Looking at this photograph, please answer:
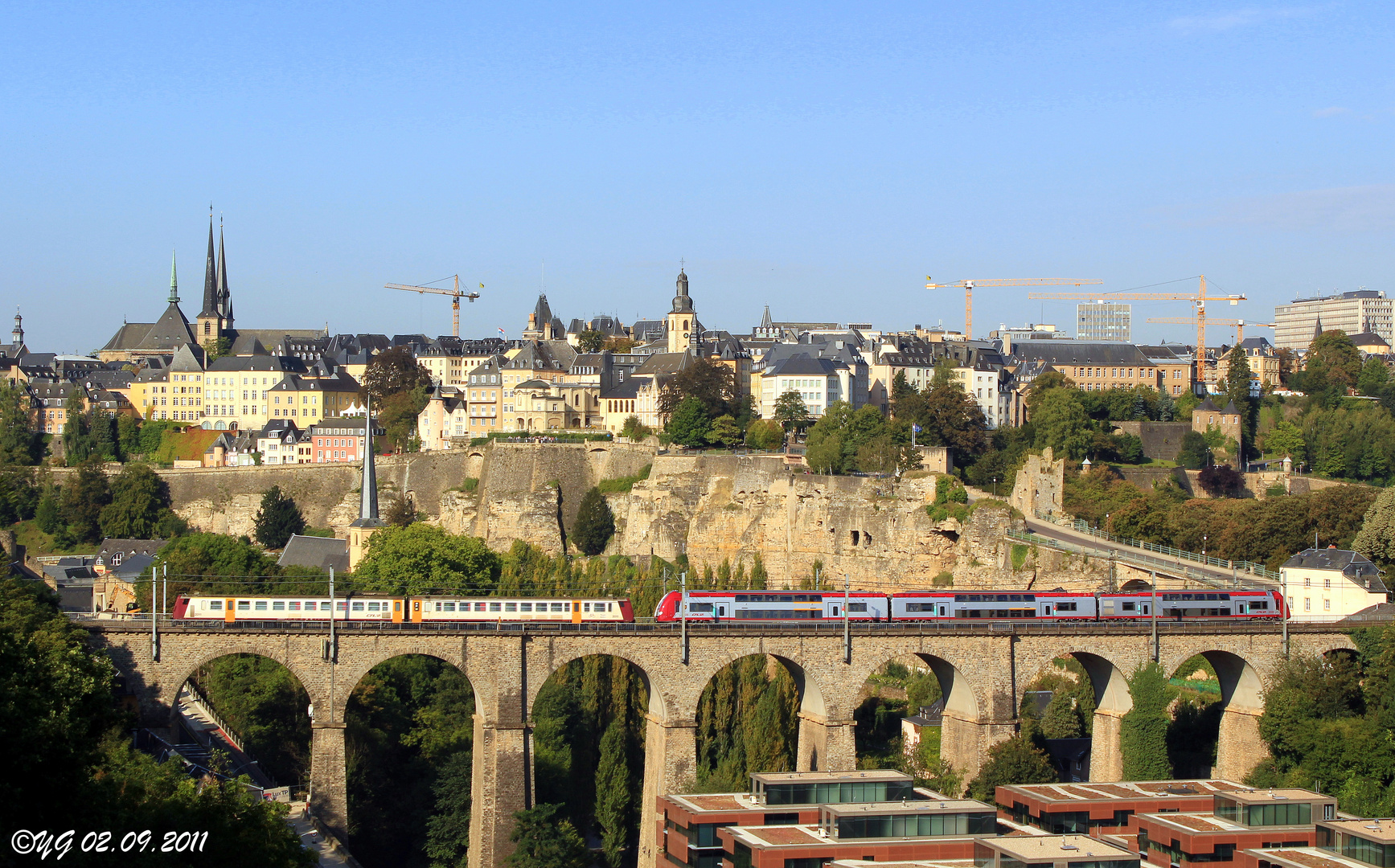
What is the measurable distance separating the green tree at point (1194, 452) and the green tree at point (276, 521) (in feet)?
177

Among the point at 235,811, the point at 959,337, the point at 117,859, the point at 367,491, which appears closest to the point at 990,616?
the point at 235,811

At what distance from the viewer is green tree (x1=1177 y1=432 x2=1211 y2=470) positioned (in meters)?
95.6

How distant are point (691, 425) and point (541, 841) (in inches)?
2119

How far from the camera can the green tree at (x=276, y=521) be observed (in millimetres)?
106812

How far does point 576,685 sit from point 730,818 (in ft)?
62.3

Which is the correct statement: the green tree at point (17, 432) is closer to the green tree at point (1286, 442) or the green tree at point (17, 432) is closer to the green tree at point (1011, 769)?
the green tree at point (1286, 442)

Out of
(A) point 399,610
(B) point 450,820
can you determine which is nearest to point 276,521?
(B) point 450,820

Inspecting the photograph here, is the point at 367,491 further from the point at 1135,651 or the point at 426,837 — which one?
the point at 1135,651

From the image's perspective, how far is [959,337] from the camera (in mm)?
144000

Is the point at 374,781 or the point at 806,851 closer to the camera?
the point at 806,851

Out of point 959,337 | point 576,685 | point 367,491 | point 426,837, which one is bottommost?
point 426,837

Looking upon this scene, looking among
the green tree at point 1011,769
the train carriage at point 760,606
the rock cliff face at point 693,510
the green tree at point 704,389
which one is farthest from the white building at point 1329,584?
the green tree at point 704,389

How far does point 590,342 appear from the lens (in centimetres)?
13425

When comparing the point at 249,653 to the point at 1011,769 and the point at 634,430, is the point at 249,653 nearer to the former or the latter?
the point at 1011,769
